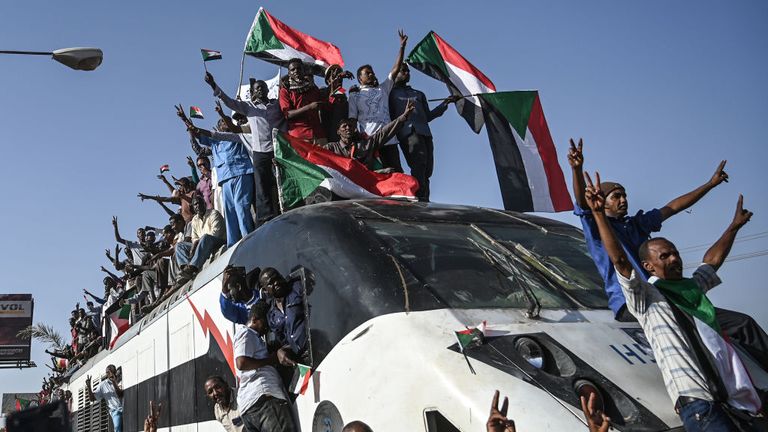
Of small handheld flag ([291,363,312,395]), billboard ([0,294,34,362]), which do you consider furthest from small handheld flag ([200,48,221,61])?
billboard ([0,294,34,362])

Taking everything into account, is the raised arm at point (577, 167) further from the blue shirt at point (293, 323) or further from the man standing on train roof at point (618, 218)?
the blue shirt at point (293, 323)

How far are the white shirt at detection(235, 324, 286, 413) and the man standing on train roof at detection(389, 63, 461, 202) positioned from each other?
3.23m

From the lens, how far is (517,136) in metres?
8.38

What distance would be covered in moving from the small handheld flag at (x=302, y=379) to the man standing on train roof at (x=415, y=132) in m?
3.42

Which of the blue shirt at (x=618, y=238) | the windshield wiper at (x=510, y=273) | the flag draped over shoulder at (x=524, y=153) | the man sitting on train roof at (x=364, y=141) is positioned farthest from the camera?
the flag draped over shoulder at (x=524, y=153)

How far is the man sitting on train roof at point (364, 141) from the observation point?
7.53 meters

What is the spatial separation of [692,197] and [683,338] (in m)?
1.50

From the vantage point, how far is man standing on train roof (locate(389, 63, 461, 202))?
26.4 feet

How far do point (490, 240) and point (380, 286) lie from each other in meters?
1.14

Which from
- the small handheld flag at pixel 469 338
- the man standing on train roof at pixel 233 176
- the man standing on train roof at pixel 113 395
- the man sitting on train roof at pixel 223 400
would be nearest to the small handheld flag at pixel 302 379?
the man sitting on train roof at pixel 223 400

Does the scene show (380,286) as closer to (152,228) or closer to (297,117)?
(297,117)

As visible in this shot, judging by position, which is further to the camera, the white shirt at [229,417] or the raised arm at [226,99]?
the raised arm at [226,99]

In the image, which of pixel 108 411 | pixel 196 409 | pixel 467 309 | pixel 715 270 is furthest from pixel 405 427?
pixel 108 411

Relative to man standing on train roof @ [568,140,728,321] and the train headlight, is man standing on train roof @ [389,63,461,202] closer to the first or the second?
man standing on train roof @ [568,140,728,321]
